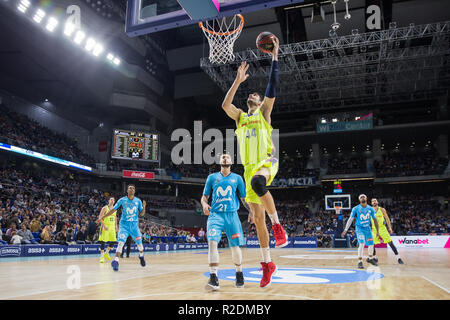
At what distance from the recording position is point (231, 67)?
2877 centimetres

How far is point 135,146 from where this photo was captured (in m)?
28.2

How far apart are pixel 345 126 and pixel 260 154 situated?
32.5 m

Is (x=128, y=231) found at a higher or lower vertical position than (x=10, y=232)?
higher

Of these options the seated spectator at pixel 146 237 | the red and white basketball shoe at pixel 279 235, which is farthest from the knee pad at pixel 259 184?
the seated spectator at pixel 146 237

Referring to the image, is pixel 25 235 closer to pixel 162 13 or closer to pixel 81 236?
pixel 81 236

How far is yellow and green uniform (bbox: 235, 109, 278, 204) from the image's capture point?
465 cm

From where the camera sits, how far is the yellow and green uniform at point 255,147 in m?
4.65

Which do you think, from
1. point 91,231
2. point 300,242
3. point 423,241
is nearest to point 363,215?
point 91,231

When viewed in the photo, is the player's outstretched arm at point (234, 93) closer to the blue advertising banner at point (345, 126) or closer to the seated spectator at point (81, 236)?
the seated spectator at point (81, 236)

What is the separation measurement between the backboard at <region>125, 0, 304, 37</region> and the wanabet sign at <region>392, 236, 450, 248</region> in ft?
76.1

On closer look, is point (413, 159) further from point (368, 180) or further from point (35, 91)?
point (35, 91)

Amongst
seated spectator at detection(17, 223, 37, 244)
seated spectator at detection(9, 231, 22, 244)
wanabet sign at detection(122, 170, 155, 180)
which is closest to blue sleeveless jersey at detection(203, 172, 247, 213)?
seated spectator at detection(9, 231, 22, 244)

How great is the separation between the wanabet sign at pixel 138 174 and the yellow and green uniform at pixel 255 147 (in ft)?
94.8
